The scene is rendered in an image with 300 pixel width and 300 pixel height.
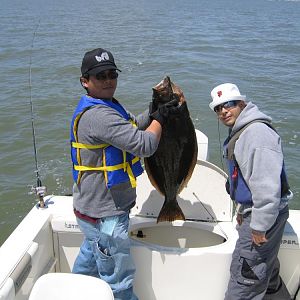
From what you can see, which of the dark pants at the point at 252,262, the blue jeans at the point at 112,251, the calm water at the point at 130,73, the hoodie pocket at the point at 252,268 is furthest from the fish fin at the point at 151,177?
the calm water at the point at 130,73

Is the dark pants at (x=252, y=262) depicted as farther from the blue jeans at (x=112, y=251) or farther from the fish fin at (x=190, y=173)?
the blue jeans at (x=112, y=251)

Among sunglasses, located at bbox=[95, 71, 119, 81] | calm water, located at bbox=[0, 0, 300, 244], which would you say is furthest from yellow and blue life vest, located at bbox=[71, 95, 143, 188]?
calm water, located at bbox=[0, 0, 300, 244]

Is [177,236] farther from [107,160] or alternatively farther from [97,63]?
[97,63]

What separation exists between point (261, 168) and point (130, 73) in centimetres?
1346

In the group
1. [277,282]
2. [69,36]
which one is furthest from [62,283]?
[69,36]

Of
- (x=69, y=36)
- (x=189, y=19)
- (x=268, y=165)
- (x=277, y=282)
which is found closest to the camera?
(x=268, y=165)

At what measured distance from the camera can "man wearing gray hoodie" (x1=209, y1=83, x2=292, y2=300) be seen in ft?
9.98

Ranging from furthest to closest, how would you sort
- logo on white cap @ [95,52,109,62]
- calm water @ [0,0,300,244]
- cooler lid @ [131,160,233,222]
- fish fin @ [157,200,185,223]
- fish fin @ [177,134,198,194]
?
calm water @ [0,0,300,244], cooler lid @ [131,160,233,222], fish fin @ [157,200,185,223], fish fin @ [177,134,198,194], logo on white cap @ [95,52,109,62]

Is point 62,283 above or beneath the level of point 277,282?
above

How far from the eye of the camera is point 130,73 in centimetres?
1609

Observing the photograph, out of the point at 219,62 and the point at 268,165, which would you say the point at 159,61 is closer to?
the point at 219,62

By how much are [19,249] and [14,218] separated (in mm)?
4412

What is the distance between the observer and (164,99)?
3.29 m

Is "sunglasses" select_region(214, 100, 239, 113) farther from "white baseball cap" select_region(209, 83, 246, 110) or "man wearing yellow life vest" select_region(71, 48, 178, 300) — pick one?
"man wearing yellow life vest" select_region(71, 48, 178, 300)
